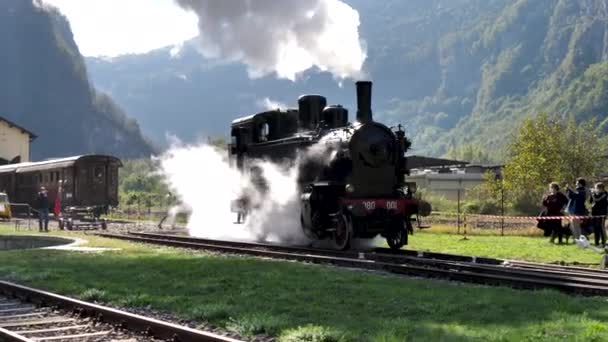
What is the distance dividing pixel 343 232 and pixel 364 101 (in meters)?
3.36

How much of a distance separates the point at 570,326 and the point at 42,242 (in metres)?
19.8

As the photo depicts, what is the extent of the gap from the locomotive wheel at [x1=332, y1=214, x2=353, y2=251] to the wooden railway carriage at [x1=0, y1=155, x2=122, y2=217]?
2116 cm

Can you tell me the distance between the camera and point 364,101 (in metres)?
18.8

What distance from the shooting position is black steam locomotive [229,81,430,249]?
58.9 feet

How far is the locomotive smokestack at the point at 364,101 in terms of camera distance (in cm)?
1861

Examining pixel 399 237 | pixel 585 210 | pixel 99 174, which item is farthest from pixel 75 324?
pixel 99 174

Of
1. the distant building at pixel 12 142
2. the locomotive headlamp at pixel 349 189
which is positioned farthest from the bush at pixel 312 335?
the distant building at pixel 12 142

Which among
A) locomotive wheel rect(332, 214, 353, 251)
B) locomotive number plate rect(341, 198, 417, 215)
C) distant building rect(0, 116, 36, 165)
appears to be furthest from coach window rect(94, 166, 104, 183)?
distant building rect(0, 116, 36, 165)

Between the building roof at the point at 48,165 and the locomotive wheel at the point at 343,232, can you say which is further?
the building roof at the point at 48,165

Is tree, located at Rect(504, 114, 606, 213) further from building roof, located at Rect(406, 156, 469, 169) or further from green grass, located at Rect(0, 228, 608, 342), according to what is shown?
green grass, located at Rect(0, 228, 608, 342)

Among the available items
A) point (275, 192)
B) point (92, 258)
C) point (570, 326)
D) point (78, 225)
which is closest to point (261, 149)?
point (275, 192)

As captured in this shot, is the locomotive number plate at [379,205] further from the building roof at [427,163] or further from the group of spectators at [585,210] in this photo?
the building roof at [427,163]

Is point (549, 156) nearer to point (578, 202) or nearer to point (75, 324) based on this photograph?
point (578, 202)

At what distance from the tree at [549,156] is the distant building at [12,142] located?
4199 centimetres
